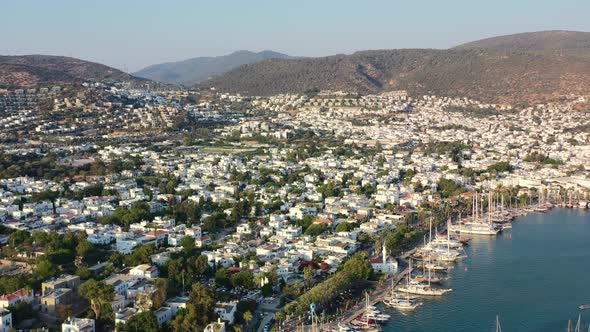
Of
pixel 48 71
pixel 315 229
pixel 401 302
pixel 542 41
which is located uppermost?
pixel 542 41

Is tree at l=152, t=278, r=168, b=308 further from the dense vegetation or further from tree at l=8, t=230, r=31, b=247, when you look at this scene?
tree at l=8, t=230, r=31, b=247

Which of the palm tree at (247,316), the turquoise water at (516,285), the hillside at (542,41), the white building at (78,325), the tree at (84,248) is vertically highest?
the hillside at (542,41)

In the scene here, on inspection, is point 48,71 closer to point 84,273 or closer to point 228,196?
point 228,196

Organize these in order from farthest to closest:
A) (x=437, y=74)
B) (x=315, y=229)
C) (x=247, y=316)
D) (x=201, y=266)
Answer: (x=437, y=74) < (x=315, y=229) < (x=201, y=266) < (x=247, y=316)

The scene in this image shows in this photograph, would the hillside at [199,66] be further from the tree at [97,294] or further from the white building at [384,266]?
the tree at [97,294]

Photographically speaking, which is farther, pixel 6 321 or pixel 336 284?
pixel 336 284

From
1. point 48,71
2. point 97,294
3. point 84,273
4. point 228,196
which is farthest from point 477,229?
point 48,71

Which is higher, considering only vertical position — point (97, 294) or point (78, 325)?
point (97, 294)

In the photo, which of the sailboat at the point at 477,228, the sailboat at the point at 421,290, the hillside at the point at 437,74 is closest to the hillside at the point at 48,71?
the hillside at the point at 437,74
